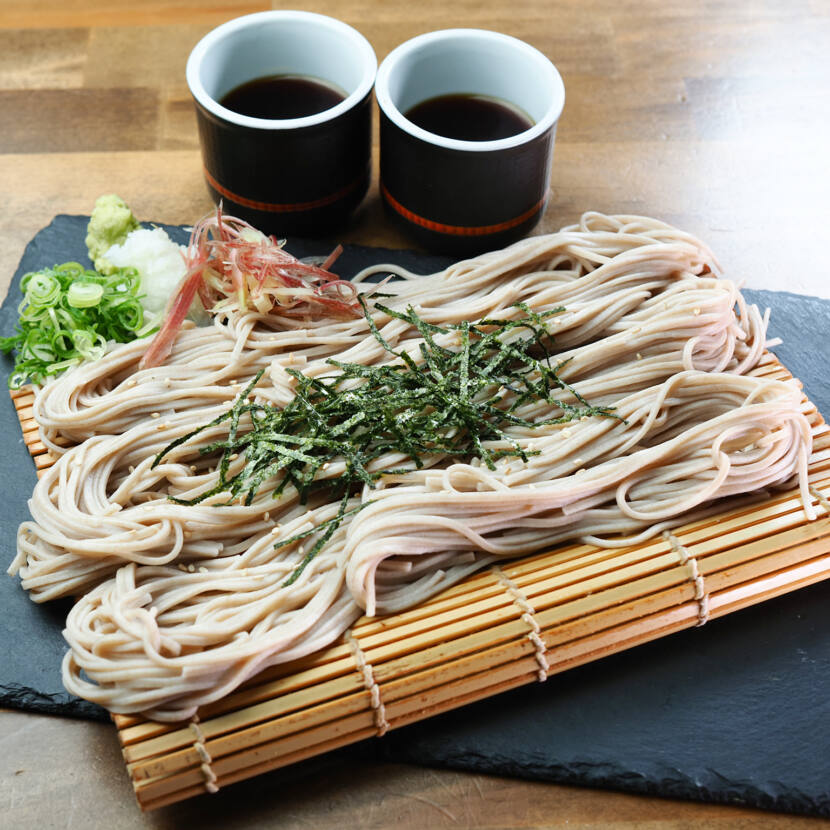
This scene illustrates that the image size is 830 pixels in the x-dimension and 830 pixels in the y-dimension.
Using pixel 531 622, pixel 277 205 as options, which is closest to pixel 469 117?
pixel 277 205

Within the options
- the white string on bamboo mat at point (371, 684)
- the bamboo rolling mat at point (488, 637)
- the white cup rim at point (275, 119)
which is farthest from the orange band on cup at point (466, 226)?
the white string on bamboo mat at point (371, 684)

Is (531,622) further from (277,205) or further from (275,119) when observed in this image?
(275,119)

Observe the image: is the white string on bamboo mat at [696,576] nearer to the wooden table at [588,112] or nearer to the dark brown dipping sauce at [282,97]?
the wooden table at [588,112]

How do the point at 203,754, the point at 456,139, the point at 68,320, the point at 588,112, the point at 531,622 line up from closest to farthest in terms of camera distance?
the point at 203,754 < the point at 531,622 < the point at 68,320 < the point at 456,139 < the point at 588,112

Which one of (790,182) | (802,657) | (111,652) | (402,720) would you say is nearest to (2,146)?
(111,652)

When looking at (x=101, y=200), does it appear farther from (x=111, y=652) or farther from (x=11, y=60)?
(x=111, y=652)
